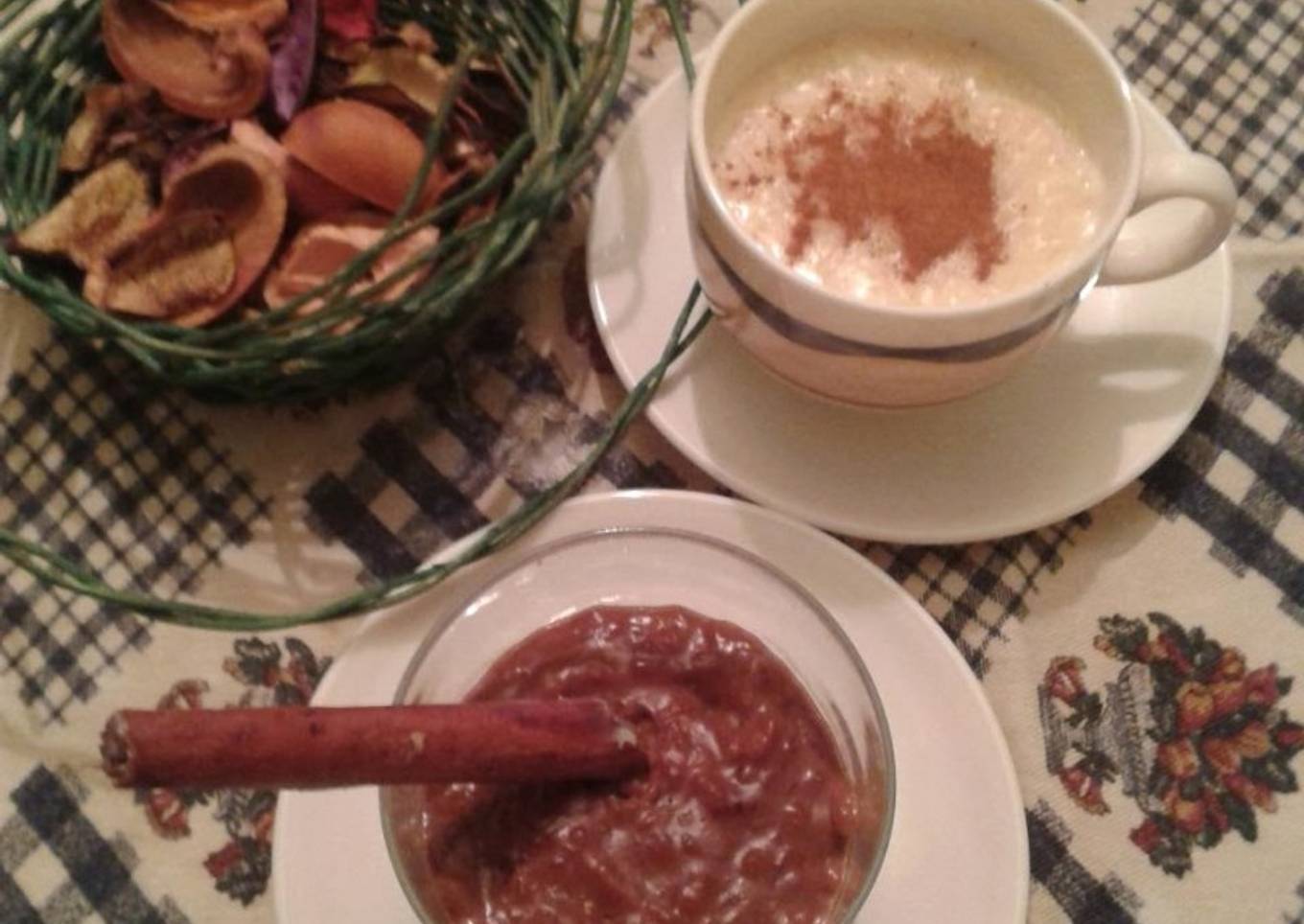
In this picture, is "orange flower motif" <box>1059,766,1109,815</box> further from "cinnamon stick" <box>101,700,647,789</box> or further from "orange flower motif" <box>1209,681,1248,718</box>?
"cinnamon stick" <box>101,700,647,789</box>

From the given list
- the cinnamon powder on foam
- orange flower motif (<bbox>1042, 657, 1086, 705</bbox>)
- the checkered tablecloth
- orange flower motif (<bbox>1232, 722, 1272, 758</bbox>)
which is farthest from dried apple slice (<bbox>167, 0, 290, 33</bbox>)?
orange flower motif (<bbox>1232, 722, 1272, 758</bbox>)

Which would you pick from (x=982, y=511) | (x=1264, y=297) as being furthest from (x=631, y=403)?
(x=1264, y=297)

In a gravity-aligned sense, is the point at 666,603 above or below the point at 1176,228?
below

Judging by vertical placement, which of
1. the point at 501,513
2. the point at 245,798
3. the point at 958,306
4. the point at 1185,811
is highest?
the point at 958,306

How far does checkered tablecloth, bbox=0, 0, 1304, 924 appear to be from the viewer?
28.4 inches

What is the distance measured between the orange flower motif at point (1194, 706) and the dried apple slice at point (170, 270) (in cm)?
62

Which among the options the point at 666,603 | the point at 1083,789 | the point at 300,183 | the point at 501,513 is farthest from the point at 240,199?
the point at 1083,789

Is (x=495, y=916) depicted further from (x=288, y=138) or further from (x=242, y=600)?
(x=288, y=138)

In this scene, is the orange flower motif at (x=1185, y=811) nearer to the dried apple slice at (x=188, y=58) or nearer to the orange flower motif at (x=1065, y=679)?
the orange flower motif at (x=1065, y=679)

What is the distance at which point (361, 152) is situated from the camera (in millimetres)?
737

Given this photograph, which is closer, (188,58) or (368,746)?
(368,746)

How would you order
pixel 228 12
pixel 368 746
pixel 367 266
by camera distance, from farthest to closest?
pixel 228 12 < pixel 367 266 < pixel 368 746

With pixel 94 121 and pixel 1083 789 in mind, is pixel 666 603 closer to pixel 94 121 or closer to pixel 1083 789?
pixel 1083 789

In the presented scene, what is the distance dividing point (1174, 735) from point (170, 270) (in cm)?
66
